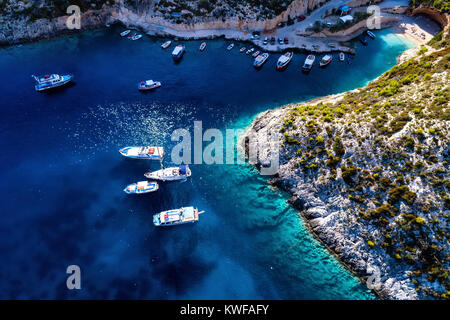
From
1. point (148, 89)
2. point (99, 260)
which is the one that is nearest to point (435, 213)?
point (99, 260)

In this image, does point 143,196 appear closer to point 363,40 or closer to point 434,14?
point 363,40

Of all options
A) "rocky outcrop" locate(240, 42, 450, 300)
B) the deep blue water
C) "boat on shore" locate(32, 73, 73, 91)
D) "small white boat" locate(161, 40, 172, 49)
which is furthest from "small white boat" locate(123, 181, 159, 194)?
"small white boat" locate(161, 40, 172, 49)

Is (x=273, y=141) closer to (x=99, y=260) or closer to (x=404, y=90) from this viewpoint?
(x=404, y=90)

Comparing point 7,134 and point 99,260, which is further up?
point 7,134

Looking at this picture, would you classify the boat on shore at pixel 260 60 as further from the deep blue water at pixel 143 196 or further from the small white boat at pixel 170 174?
the small white boat at pixel 170 174

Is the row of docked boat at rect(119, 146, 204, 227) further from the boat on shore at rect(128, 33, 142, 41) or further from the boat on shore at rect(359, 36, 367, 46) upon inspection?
the boat on shore at rect(359, 36, 367, 46)

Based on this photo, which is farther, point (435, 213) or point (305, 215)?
point (305, 215)
